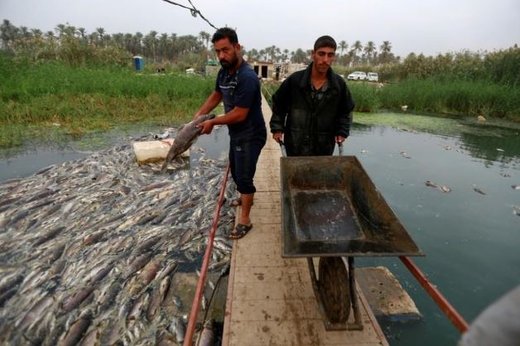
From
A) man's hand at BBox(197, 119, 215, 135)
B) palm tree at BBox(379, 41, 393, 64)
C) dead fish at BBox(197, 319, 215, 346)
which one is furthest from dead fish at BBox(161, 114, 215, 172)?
palm tree at BBox(379, 41, 393, 64)

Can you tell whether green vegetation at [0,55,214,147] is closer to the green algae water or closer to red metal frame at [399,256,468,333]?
the green algae water

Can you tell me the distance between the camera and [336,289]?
282 cm

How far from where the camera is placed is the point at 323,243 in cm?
296

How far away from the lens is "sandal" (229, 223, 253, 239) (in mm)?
4361

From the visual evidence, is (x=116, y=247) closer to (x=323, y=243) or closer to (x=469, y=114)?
(x=323, y=243)

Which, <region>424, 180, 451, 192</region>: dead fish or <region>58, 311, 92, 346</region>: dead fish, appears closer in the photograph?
<region>58, 311, 92, 346</region>: dead fish

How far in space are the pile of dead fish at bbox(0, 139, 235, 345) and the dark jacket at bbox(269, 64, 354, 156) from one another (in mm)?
2056

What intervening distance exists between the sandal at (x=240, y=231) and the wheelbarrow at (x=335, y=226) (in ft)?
2.90

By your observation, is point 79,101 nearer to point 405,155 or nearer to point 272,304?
point 405,155

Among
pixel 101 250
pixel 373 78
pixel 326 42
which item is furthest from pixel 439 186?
pixel 373 78

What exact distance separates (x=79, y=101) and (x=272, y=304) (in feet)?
46.7

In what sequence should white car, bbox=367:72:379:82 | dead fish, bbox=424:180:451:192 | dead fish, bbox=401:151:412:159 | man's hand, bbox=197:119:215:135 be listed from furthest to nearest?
white car, bbox=367:72:379:82, dead fish, bbox=401:151:412:159, dead fish, bbox=424:180:451:192, man's hand, bbox=197:119:215:135

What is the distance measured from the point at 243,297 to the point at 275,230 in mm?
1398

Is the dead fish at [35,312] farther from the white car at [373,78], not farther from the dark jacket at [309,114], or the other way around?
the white car at [373,78]
